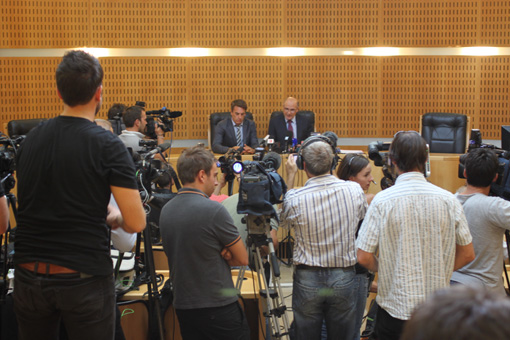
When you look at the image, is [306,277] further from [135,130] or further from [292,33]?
[292,33]

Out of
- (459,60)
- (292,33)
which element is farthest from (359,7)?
(459,60)

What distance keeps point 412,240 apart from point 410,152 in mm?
434

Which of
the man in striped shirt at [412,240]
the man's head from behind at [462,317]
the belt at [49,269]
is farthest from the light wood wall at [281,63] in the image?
the man's head from behind at [462,317]

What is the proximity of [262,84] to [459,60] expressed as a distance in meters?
3.47

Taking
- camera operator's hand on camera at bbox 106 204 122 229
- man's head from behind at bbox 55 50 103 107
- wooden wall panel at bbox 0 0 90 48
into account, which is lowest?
camera operator's hand on camera at bbox 106 204 122 229

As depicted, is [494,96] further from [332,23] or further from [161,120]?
[161,120]

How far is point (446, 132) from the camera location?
8.45 m

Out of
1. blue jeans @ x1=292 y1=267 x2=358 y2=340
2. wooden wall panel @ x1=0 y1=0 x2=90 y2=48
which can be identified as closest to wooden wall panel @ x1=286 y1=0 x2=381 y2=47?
wooden wall panel @ x1=0 y1=0 x2=90 y2=48

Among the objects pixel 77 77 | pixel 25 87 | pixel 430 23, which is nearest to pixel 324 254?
pixel 77 77

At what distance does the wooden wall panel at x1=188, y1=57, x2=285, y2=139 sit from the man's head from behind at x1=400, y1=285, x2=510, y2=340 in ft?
29.2

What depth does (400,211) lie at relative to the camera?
261cm

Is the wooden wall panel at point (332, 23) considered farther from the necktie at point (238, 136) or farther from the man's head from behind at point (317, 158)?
the man's head from behind at point (317, 158)

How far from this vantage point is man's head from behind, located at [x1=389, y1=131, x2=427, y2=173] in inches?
106

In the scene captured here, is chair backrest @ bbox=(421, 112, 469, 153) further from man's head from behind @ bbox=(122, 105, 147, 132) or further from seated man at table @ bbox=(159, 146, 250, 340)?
seated man at table @ bbox=(159, 146, 250, 340)
